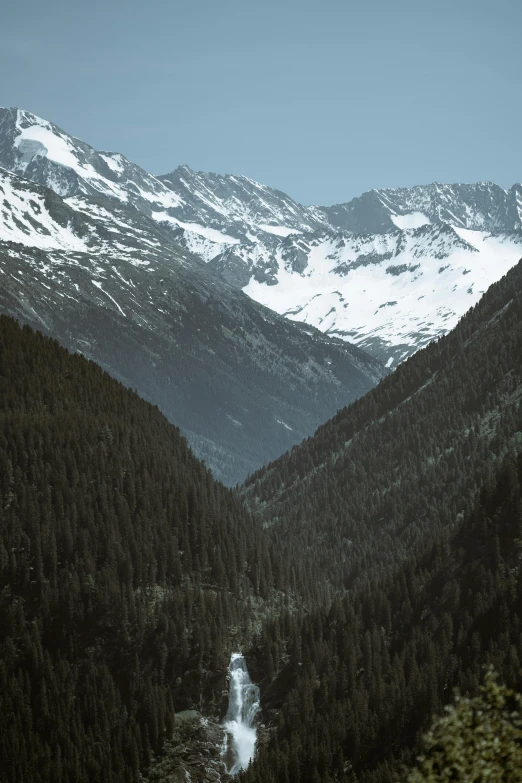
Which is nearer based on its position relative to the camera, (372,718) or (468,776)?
(468,776)

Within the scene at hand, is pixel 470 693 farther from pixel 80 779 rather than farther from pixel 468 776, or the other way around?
pixel 468 776

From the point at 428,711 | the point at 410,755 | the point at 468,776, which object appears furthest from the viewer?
the point at 428,711

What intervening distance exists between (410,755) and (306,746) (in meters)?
24.4

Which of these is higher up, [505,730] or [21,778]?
[21,778]

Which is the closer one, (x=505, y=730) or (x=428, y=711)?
(x=505, y=730)

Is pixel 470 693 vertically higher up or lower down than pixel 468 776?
higher up

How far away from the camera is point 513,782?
42.4 metres

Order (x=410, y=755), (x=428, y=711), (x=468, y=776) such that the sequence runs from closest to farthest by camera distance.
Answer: (x=468, y=776), (x=410, y=755), (x=428, y=711)

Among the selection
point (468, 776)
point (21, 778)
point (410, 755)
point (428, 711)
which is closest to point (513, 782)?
point (468, 776)

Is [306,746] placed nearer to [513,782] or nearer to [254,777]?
[254,777]

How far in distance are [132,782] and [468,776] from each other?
172 meters

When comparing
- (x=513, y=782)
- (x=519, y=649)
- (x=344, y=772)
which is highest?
(x=519, y=649)

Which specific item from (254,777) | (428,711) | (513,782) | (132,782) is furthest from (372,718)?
(513,782)

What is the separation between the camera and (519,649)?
200m
